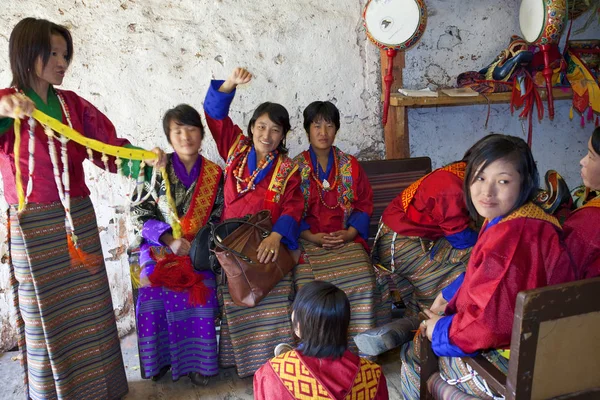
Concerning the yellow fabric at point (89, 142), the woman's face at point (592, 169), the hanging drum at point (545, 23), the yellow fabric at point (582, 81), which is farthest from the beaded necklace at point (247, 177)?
the yellow fabric at point (582, 81)

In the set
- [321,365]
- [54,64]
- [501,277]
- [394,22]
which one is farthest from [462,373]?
[394,22]

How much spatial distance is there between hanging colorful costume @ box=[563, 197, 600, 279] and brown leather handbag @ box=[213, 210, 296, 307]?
4.68 feet

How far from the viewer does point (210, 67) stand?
3.62 metres

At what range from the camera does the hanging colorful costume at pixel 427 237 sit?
2.90m

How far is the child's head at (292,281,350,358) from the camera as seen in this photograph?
171 centimetres

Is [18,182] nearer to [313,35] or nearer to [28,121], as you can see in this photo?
[28,121]

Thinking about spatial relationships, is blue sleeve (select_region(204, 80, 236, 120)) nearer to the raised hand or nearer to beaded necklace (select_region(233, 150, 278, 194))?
the raised hand

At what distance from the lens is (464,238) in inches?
117

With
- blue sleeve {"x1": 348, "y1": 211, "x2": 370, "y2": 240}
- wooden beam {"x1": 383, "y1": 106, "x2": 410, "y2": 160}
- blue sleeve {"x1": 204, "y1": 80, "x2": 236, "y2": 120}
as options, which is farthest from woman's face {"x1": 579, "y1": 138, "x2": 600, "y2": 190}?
blue sleeve {"x1": 204, "y1": 80, "x2": 236, "y2": 120}

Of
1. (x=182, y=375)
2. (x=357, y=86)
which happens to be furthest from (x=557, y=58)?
(x=182, y=375)

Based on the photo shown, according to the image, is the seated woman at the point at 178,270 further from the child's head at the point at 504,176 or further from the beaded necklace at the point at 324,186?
the child's head at the point at 504,176

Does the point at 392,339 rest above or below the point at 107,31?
below

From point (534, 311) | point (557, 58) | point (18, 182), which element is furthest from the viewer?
point (557, 58)

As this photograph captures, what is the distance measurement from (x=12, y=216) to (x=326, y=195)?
172 centimetres
